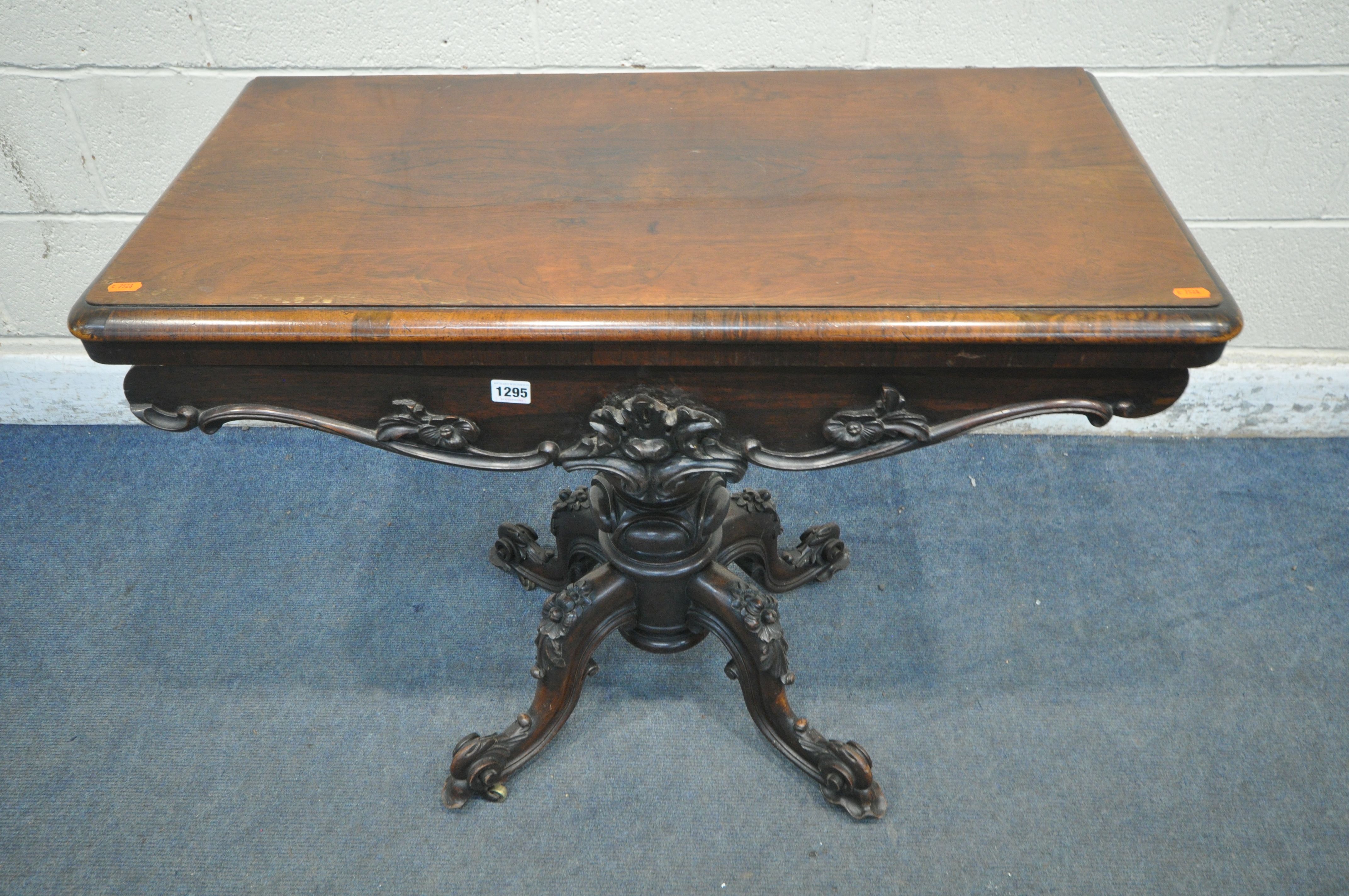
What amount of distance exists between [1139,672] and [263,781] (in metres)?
1.23

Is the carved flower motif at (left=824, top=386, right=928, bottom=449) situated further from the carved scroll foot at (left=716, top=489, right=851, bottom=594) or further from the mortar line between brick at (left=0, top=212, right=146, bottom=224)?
the mortar line between brick at (left=0, top=212, right=146, bottom=224)

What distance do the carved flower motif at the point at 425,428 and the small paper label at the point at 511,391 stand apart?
5 centimetres

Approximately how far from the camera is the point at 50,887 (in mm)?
1133

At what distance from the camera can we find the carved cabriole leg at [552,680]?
116 cm

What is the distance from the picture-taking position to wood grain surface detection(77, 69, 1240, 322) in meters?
0.79

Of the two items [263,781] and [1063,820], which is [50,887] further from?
[1063,820]

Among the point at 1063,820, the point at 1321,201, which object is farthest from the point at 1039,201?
the point at 1321,201

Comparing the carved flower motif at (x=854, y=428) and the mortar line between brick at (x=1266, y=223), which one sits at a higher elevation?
the carved flower motif at (x=854, y=428)

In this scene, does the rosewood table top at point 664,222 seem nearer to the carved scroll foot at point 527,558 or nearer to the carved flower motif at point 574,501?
the carved flower motif at point 574,501

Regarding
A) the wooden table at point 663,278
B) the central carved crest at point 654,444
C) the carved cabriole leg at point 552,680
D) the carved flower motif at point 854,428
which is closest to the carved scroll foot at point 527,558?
the carved cabriole leg at point 552,680

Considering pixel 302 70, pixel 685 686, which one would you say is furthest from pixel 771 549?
pixel 302 70

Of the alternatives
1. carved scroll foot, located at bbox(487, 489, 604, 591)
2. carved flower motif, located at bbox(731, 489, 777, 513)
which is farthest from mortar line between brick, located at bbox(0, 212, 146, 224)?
carved flower motif, located at bbox(731, 489, 777, 513)

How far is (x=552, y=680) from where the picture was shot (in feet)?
3.90

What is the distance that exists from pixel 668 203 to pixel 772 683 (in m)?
0.62
